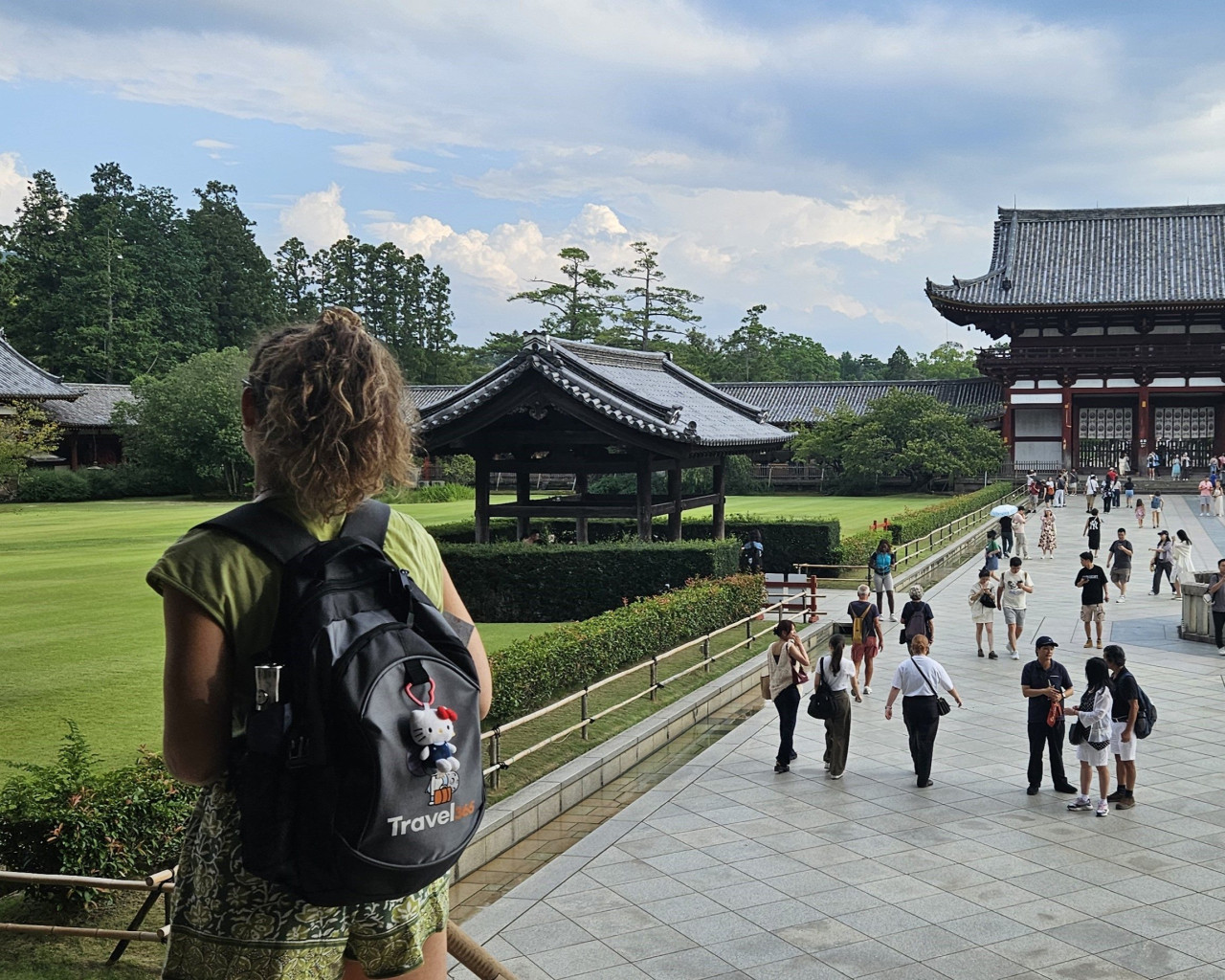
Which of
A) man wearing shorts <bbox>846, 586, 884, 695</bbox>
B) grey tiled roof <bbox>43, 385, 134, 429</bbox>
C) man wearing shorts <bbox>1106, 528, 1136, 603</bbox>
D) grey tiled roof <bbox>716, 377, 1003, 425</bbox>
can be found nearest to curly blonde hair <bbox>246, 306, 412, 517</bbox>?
man wearing shorts <bbox>846, 586, 884, 695</bbox>

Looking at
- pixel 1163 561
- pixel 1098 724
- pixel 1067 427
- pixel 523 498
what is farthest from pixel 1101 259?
pixel 1098 724

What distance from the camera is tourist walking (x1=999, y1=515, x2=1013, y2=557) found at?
2855cm

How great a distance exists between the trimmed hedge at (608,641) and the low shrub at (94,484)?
4138cm

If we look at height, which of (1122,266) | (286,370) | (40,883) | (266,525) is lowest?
(40,883)

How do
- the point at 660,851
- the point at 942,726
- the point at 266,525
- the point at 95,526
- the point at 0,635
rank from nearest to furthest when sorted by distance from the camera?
the point at 266,525 < the point at 660,851 < the point at 942,726 < the point at 0,635 < the point at 95,526

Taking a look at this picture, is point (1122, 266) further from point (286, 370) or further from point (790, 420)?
point (286, 370)

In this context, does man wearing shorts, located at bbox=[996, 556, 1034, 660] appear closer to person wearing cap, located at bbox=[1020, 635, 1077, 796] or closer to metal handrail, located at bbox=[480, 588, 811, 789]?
metal handrail, located at bbox=[480, 588, 811, 789]

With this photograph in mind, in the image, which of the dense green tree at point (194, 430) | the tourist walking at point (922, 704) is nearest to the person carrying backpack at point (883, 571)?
the tourist walking at point (922, 704)

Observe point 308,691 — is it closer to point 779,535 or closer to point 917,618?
point 917,618

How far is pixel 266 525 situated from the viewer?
87.0 inches

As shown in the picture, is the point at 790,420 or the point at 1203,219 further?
the point at 790,420

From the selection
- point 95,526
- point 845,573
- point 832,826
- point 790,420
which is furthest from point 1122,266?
point 832,826

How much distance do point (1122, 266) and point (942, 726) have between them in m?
46.6

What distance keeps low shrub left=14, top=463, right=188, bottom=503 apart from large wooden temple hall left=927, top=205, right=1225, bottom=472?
124 ft
